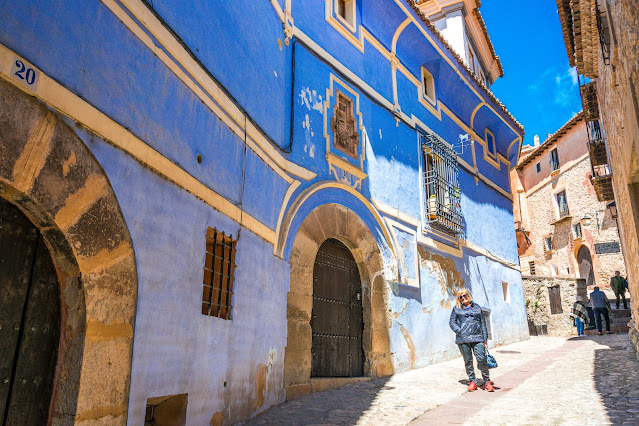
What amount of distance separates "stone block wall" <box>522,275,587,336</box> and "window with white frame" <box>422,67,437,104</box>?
9.72m

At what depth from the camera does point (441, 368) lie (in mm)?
8711

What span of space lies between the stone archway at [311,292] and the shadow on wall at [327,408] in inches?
13.5

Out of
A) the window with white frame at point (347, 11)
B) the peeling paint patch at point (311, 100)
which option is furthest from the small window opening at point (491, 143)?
the peeling paint patch at point (311, 100)

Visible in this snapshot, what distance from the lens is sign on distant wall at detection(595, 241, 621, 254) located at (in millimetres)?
22797

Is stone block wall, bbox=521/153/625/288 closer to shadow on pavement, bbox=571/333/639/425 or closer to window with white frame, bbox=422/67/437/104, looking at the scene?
shadow on pavement, bbox=571/333/639/425

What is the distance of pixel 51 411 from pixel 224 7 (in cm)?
397

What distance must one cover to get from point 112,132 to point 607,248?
24549mm

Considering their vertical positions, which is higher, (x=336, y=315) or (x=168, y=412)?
(x=336, y=315)

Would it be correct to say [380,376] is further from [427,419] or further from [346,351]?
[427,419]

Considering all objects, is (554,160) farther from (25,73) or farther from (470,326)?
(25,73)

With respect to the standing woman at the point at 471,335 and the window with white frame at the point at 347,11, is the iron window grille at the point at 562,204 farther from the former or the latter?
the standing woman at the point at 471,335

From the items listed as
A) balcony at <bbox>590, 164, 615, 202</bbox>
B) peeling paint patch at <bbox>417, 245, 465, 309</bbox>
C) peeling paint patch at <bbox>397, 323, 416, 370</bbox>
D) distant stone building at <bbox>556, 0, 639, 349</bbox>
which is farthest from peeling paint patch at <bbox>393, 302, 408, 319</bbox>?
balcony at <bbox>590, 164, 615, 202</bbox>

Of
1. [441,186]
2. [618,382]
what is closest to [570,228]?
[441,186]

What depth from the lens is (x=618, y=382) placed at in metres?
6.20
